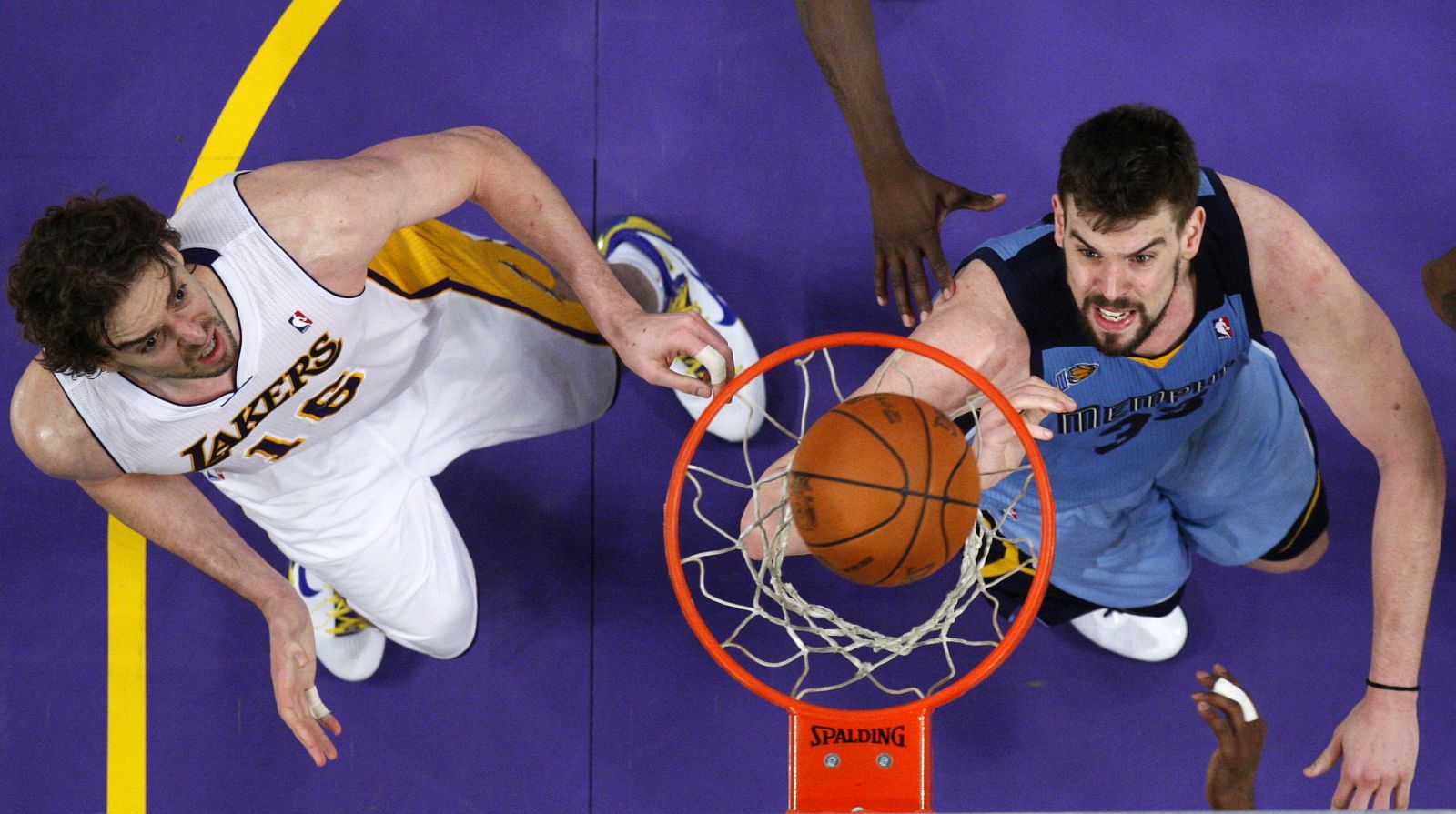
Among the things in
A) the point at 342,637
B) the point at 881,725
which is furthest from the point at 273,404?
the point at 881,725

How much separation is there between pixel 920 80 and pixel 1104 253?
174cm

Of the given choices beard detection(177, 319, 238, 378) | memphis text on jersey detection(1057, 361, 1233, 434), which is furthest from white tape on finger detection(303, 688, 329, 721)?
memphis text on jersey detection(1057, 361, 1233, 434)

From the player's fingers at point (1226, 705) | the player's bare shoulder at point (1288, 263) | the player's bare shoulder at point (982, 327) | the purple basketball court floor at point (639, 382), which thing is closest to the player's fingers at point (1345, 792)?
the player's fingers at point (1226, 705)

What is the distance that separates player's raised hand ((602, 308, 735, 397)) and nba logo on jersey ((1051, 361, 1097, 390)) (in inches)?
Answer: 34.7

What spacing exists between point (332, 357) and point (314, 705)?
37.5 inches

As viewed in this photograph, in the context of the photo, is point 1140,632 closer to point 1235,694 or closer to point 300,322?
point 1235,694

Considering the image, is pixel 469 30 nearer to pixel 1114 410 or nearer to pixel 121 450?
pixel 121 450

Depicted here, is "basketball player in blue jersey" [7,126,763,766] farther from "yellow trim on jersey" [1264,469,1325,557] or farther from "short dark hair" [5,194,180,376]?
"yellow trim on jersey" [1264,469,1325,557]

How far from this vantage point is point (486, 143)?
130 inches

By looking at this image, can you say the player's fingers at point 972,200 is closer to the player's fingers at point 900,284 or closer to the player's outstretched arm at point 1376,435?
the player's fingers at point 900,284

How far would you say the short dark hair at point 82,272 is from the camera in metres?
2.66

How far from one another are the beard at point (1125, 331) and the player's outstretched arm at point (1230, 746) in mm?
1031

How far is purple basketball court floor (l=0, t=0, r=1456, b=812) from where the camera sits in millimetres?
4055

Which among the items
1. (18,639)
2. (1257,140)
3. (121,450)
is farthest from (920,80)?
(18,639)
